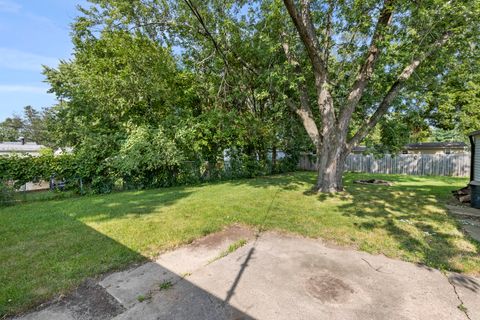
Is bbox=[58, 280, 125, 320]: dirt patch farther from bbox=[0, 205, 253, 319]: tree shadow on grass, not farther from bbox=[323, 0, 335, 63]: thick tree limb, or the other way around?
bbox=[323, 0, 335, 63]: thick tree limb

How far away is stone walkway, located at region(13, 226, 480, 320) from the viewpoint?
2129 millimetres

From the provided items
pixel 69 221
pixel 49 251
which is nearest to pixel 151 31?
pixel 69 221

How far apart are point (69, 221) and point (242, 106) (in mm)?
8699

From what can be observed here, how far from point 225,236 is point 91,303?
206 centimetres

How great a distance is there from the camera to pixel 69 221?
15.6ft

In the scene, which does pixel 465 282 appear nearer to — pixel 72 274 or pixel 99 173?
pixel 72 274

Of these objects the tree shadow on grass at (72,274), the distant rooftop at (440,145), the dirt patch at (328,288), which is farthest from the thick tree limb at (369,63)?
the distant rooftop at (440,145)

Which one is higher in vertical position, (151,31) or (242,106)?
(151,31)

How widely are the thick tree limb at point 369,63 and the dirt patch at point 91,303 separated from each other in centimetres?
694

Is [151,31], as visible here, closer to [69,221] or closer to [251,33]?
[251,33]

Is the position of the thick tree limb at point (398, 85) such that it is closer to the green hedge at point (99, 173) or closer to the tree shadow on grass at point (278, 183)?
the tree shadow on grass at point (278, 183)

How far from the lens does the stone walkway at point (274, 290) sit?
213cm

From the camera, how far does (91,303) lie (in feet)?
7.44

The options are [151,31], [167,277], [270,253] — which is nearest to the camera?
[167,277]
